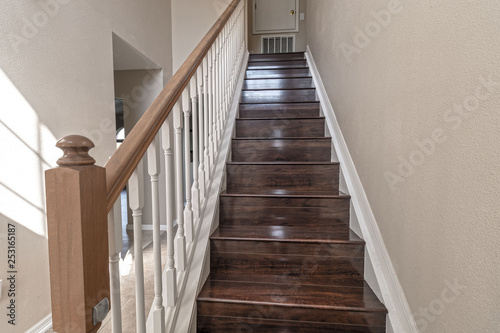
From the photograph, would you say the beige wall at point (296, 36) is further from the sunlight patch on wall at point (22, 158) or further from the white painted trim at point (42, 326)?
the white painted trim at point (42, 326)

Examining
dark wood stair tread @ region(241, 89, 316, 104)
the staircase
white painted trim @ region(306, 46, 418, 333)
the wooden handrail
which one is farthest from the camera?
dark wood stair tread @ region(241, 89, 316, 104)

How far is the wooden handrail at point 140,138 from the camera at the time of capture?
696mm

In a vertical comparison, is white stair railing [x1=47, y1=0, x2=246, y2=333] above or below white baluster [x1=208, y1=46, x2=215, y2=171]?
below

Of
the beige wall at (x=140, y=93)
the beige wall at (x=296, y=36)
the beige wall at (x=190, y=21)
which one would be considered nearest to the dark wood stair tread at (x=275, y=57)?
the beige wall at (x=190, y=21)

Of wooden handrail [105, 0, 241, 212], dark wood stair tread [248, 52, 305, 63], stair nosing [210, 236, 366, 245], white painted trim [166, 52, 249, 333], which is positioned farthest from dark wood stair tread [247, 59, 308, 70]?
stair nosing [210, 236, 366, 245]

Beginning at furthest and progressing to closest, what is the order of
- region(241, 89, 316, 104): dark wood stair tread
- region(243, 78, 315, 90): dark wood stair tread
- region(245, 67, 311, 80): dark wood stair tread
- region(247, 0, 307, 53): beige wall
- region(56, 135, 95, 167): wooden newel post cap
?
region(247, 0, 307, 53): beige wall → region(245, 67, 311, 80): dark wood stair tread → region(243, 78, 315, 90): dark wood stair tread → region(241, 89, 316, 104): dark wood stair tread → region(56, 135, 95, 167): wooden newel post cap

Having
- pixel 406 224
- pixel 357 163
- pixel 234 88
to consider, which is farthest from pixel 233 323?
pixel 234 88

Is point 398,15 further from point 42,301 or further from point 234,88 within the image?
point 42,301

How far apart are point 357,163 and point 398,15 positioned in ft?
2.54

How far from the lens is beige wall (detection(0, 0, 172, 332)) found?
5.17 ft

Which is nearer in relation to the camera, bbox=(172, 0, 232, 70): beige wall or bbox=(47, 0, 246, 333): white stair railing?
bbox=(47, 0, 246, 333): white stair railing

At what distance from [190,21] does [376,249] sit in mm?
3893

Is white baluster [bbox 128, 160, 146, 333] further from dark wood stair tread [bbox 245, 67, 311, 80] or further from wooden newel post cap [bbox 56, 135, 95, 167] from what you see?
dark wood stair tread [bbox 245, 67, 311, 80]

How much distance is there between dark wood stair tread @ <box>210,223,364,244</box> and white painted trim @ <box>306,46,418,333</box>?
8 centimetres
